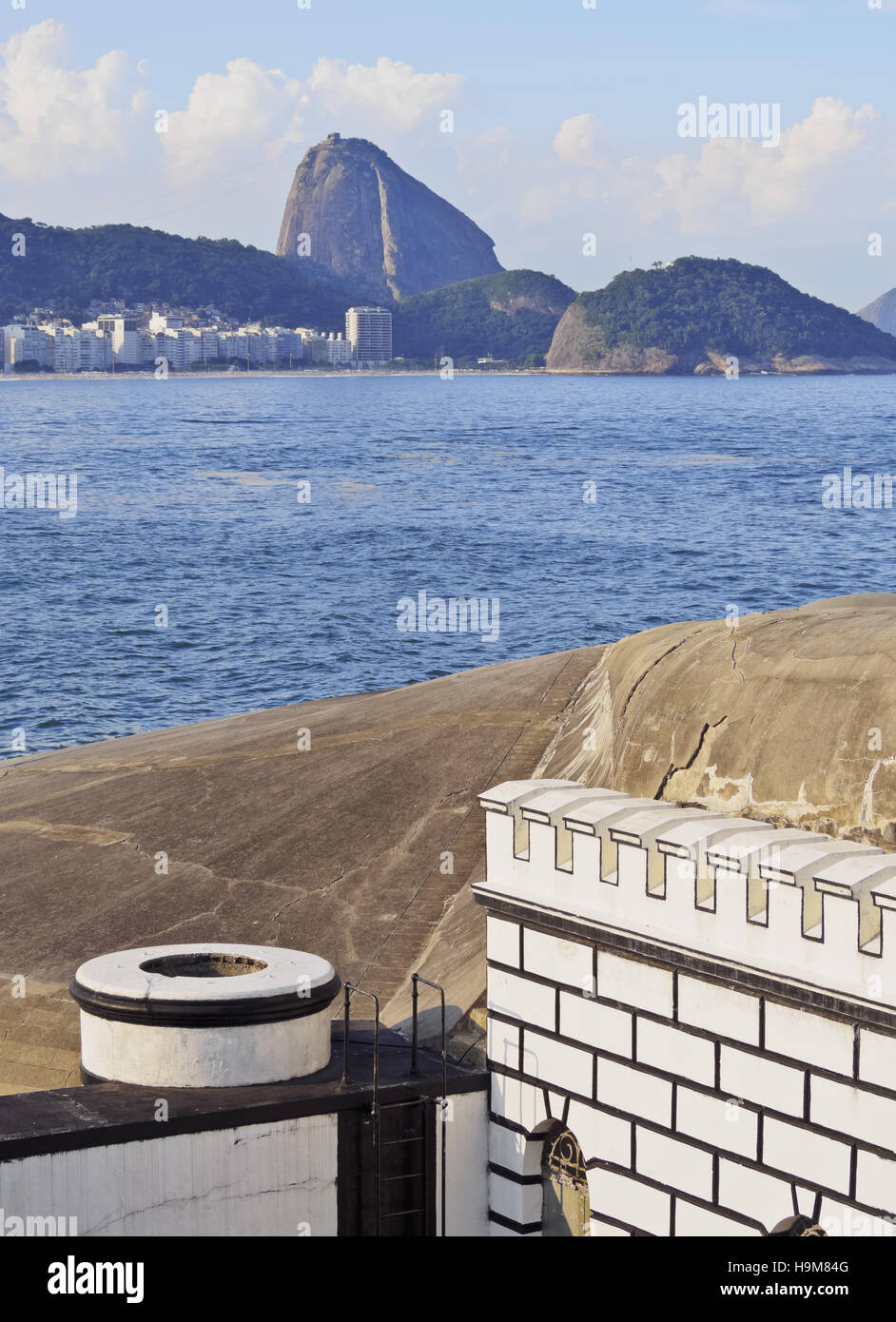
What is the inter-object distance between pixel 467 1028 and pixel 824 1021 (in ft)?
13.4

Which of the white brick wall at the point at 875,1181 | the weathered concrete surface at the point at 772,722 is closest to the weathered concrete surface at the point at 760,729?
the weathered concrete surface at the point at 772,722

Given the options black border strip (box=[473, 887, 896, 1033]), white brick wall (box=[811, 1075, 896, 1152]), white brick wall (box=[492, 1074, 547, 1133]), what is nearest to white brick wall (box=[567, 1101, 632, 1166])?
white brick wall (box=[492, 1074, 547, 1133])

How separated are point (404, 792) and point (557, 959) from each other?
22.1ft

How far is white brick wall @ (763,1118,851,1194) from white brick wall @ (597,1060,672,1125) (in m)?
0.87

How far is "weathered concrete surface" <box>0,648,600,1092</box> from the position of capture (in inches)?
654

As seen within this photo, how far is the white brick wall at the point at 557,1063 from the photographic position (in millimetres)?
11852

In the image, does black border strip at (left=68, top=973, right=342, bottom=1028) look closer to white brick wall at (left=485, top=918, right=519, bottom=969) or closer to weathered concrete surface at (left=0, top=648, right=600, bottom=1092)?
white brick wall at (left=485, top=918, right=519, bottom=969)

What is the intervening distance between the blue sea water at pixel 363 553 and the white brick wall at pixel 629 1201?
30.0 meters

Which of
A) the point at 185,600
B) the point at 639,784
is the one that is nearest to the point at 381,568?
the point at 185,600

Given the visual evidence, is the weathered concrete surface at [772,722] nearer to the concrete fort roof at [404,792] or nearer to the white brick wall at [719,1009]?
the concrete fort roof at [404,792]

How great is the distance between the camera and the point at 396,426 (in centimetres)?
14412

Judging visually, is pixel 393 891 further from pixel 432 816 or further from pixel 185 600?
pixel 185 600

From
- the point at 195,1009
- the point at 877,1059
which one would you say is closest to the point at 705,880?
the point at 877,1059
